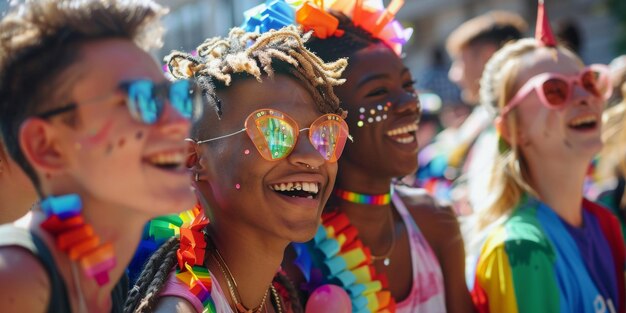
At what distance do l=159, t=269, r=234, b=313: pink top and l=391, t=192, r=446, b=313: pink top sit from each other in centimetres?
92

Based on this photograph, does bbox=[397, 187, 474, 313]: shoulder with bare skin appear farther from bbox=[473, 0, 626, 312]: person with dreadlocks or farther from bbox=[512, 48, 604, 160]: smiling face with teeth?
bbox=[512, 48, 604, 160]: smiling face with teeth

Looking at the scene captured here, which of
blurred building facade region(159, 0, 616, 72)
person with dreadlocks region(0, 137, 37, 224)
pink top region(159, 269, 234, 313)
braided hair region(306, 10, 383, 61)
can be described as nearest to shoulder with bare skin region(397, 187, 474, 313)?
braided hair region(306, 10, 383, 61)

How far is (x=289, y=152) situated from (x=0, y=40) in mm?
937

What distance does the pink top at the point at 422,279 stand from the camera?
3.00m

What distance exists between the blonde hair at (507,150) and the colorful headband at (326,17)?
29.2 inches

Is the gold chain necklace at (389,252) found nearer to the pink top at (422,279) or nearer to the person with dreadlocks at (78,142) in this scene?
the pink top at (422,279)

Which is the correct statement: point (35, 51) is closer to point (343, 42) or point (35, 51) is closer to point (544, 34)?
point (343, 42)

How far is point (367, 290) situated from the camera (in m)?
2.80

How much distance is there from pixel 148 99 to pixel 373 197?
1530 mm

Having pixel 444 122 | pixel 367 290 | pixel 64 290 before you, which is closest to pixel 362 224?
pixel 367 290

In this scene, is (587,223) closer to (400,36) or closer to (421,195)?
(421,195)

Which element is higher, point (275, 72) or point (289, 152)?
point (275, 72)

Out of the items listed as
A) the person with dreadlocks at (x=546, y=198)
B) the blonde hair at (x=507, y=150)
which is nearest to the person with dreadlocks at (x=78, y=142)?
the person with dreadlocks at (x=546, y=198)

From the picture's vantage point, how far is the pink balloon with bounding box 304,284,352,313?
2596 millimetres
